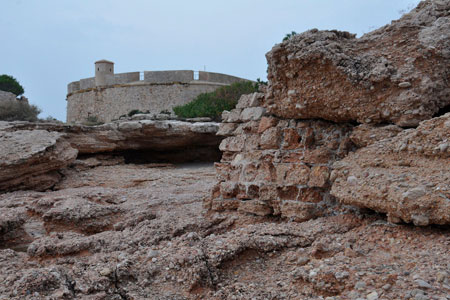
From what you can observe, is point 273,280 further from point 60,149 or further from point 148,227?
point 60,149

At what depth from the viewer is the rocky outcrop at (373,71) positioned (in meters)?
3.02

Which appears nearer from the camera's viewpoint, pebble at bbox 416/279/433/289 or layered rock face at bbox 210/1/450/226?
pebble at bbox 416/279/433/289

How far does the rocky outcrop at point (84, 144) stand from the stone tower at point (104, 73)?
551 inches

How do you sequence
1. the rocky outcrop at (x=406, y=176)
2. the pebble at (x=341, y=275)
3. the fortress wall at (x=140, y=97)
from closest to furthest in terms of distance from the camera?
the pebble at (x=341, y=275), the rocky outcrop at (x=406, y=176), the fortress wall at (x=140, y=97)

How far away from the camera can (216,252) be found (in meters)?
2.75

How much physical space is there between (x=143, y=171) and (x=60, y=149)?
1.67 metres

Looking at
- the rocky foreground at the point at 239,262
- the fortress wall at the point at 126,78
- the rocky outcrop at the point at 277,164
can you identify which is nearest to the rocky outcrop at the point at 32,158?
the rocky foreground at the point at 239,262

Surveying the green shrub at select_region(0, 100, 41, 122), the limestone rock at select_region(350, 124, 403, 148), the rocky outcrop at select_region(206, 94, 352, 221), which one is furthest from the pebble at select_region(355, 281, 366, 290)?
the green shrub at select_region(0, 100, 41, 122)

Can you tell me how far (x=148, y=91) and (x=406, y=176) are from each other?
19787 millimetres

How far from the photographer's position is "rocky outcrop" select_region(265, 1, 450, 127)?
3.02m

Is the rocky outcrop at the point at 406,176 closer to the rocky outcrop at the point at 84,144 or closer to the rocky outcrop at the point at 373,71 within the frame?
the rocky outcrop at the point at 373,71

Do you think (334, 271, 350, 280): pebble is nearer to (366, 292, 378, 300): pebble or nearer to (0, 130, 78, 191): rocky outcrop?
(366, 292, 378, 300): pebble

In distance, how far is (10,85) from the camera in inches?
1068

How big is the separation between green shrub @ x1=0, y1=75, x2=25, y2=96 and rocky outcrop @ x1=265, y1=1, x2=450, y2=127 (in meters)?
28.2
